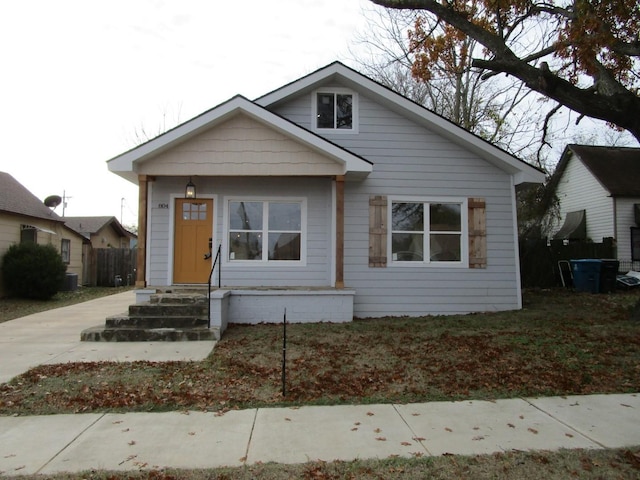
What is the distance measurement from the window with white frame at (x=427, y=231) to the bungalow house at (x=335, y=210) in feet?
0.08

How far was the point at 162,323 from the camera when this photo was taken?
26.5 feet

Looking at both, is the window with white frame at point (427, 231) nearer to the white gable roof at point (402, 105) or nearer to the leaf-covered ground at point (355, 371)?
the white gable roof at point (402, 105)

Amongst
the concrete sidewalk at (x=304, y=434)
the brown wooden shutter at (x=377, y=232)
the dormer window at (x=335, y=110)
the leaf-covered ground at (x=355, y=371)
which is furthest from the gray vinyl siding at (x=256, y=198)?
the concrete sidewalk at (x=304, y=434)

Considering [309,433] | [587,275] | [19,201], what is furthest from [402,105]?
[19,201]

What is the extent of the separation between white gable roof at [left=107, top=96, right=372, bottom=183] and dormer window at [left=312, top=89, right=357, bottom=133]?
161cm

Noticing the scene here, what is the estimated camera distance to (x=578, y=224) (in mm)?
20281

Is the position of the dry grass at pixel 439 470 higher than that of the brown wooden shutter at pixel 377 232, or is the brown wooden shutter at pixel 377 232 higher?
the brown wooden shutter at pixel 377 232

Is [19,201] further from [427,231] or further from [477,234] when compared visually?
[477,234]

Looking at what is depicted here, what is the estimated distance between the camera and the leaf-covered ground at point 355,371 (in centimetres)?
499

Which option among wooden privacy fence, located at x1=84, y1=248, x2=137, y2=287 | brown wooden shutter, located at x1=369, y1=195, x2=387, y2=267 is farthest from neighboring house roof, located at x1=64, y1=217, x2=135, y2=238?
brown wooden shutter, located at x1=369, y1=195, x2=387, y2=267

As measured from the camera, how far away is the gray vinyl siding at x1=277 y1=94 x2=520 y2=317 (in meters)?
10.4

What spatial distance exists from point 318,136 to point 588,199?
16097 millimetres

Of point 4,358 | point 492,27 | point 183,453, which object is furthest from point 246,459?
point 492,27

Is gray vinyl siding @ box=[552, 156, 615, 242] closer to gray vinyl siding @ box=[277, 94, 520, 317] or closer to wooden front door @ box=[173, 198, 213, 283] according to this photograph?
gray vinyl siding @ box=[277, 94, 520, 317]
